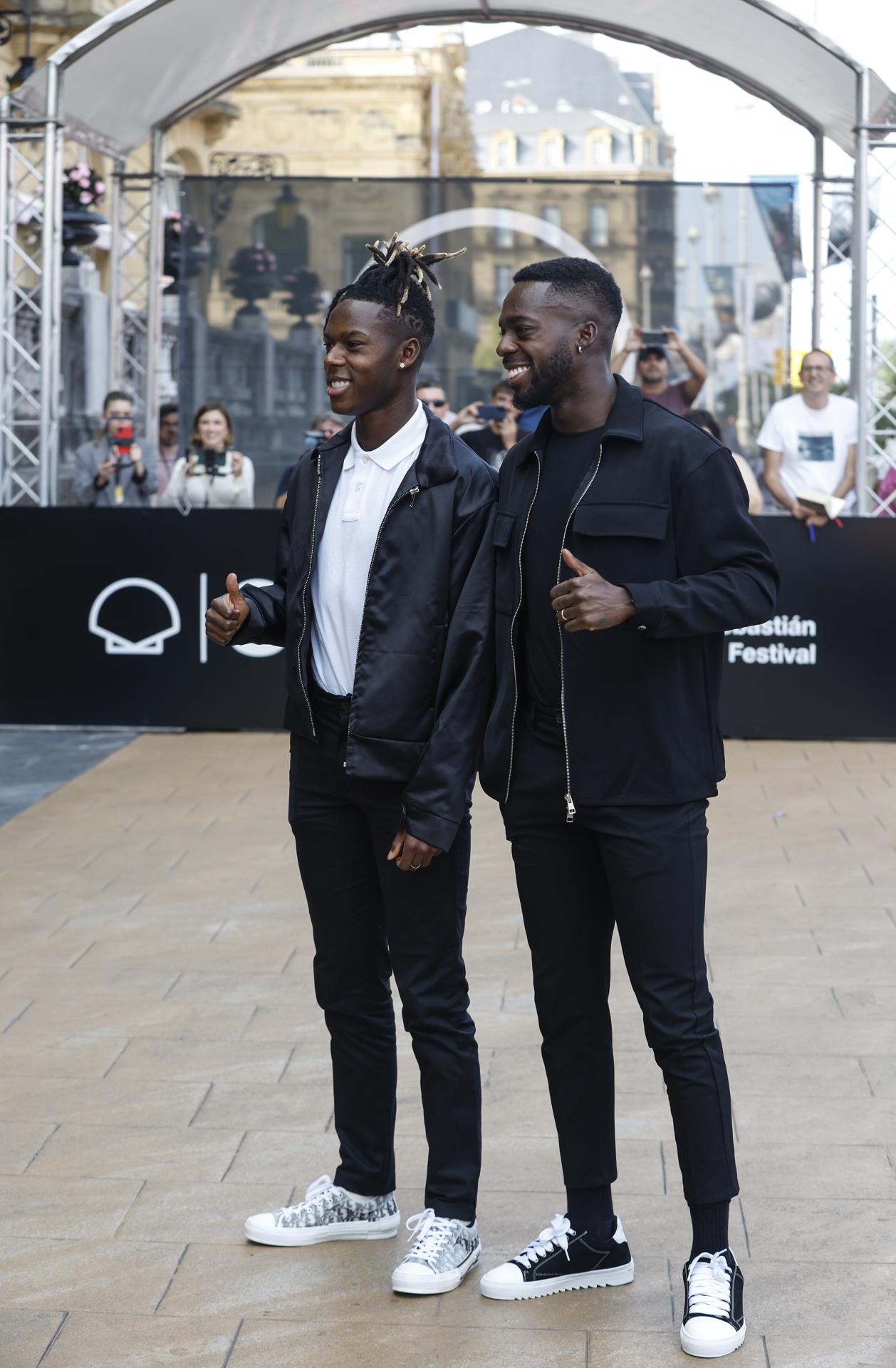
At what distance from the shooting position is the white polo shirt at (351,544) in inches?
135

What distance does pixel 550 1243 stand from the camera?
3.38m

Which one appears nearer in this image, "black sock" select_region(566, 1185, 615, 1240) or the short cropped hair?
the short cropped hair

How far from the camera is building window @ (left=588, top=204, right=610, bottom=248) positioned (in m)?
13.9

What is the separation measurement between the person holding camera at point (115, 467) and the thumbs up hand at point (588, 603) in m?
8.06

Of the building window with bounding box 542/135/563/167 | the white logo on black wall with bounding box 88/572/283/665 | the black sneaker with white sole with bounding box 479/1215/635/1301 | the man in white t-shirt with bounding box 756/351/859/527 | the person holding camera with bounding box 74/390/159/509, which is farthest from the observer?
the building window with bounding box 542/135/563/167

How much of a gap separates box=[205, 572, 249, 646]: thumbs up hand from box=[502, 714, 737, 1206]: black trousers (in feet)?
2.05

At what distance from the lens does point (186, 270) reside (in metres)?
13.7

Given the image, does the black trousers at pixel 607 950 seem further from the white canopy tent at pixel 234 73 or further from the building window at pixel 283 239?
the building window at pixel 283 239

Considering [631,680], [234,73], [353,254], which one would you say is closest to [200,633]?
[234,73]

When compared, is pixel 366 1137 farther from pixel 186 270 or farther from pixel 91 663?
pixel 186 270

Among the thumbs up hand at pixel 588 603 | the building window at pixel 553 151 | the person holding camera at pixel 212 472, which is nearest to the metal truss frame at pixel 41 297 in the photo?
the person holding camera at pixel 212 472

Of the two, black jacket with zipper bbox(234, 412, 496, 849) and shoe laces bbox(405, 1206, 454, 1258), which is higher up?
black jacket with zipper bbox(234, 412, 496, 849)

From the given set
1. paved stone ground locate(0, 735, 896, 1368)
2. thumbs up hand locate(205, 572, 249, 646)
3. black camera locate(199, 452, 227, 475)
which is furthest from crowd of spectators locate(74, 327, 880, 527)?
thumbs up hand locate(205, 572, 249, 646)

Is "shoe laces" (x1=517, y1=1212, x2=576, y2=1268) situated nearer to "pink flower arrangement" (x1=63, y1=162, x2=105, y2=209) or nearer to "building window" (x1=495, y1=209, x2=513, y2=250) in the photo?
"building window" (x1=495, y1=209, x2=513, y2=250)
